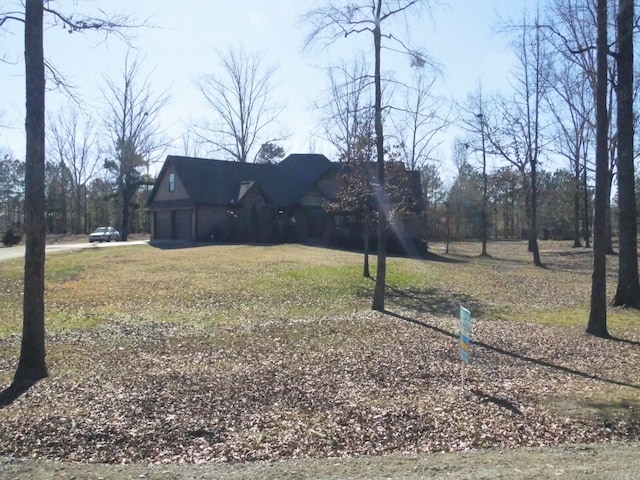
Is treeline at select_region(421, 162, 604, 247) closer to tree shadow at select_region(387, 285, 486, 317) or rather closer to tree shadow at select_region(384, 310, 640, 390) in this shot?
tree shadow at select_region(387, 285, 486, 317)

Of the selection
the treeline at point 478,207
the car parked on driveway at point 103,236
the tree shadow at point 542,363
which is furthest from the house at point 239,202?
the tree shadow at point 542,363

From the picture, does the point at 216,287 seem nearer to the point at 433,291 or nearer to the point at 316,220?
the point at 433,291

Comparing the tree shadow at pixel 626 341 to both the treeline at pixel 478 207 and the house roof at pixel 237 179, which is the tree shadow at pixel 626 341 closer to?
the house roof at pixel 237 179

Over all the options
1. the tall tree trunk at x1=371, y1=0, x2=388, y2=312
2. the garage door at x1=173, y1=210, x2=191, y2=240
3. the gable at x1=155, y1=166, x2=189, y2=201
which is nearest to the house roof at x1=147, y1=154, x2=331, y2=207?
the gable at x1=155, y1=166, x2=189, y2=201

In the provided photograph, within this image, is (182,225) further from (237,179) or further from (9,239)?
(9,239)

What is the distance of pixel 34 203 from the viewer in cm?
743

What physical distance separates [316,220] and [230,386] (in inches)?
1304

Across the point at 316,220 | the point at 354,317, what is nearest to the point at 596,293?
the point at 354,317

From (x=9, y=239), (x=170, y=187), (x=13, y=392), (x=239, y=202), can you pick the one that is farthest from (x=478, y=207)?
(x=13, y=392)

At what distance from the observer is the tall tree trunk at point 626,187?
44.2 feet

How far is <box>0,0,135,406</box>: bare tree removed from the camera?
7.29 meters

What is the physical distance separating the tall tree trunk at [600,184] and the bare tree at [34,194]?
943 centimetres

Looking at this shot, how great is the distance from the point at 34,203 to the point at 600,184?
9820mm

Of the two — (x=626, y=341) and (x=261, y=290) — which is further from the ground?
(x=261, y=290)
